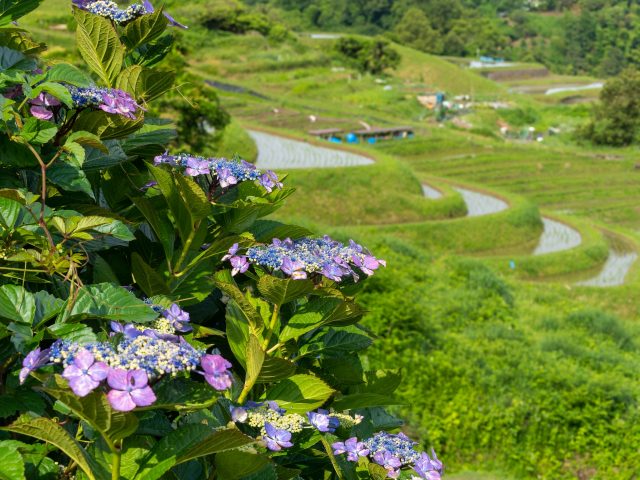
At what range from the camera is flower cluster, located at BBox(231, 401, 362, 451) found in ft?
3.95

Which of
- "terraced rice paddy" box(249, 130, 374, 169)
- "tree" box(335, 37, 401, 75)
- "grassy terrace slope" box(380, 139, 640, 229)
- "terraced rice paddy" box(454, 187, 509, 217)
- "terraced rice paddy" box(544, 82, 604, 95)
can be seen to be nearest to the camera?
"terraced rice paddy" box(249, 130, 374, 169)

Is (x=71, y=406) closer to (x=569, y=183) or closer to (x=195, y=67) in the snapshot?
(x=569, y=183)

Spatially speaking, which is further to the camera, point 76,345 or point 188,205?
point 188,205

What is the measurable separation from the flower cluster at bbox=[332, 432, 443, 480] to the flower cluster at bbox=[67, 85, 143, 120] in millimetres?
687

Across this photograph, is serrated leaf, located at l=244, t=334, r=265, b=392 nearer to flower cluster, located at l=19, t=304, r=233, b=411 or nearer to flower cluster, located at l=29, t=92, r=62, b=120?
flower cluster, located at l=19, t=304, r=233, b=411

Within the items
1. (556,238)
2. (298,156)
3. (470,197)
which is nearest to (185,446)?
(298,156)

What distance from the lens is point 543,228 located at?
28641mm

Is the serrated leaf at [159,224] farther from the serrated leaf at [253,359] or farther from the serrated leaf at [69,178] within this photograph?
the serrated leaf at [253,359]

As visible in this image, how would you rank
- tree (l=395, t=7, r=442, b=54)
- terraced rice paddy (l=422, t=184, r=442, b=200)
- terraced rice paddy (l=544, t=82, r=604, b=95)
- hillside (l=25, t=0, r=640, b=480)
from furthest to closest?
tree (l=395, t=7, r=442, b=54), terraced rice paddy (l=544, t=82, r=604, b=95), terraced rice paddy (l=422, t=184, r=442, b=200), hillside (l=25, t=0, r=640, b=480)

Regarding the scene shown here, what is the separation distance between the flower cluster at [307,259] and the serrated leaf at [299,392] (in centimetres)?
17

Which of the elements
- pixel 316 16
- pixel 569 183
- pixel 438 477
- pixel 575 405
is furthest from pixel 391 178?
pixel 316 16

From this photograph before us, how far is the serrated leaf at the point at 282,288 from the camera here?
1289 mm

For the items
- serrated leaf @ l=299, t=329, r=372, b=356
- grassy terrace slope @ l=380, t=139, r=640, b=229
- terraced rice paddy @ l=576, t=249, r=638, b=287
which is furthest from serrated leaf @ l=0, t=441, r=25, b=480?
grassy terrace slope @ l=380, t=139, r=640, b=229

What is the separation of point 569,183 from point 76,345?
37.9 m
